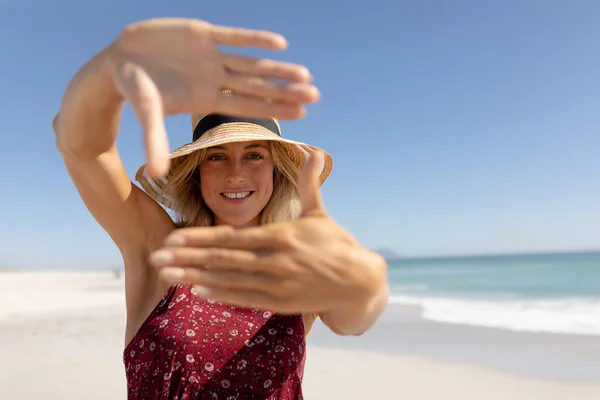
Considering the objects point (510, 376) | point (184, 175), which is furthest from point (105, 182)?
point (510, 376)

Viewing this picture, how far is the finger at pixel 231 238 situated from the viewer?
100 cm

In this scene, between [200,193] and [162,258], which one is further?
[200,193]

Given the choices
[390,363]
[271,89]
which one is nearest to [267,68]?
[271,89]

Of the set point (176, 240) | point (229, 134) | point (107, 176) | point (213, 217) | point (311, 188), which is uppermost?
point (229, 134)

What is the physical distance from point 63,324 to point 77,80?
10.1 meters

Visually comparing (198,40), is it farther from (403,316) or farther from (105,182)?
(403,316)

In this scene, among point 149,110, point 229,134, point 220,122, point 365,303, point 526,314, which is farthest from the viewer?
point 526,314

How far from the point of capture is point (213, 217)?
2.38 metres

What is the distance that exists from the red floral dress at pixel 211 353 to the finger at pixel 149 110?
3.55 ft

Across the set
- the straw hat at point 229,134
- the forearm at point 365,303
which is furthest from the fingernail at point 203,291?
the straw hat at point 229,134

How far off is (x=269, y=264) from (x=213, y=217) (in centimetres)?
144

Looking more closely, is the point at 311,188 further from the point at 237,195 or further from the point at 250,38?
the point at 237,195

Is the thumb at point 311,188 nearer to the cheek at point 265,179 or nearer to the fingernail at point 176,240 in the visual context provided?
the fingernail at point 176,240

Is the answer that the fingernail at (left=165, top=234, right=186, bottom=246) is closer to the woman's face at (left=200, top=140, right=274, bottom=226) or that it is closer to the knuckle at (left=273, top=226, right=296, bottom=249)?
the knuckle at (left=273, top=226, right=296, bottom=249)
